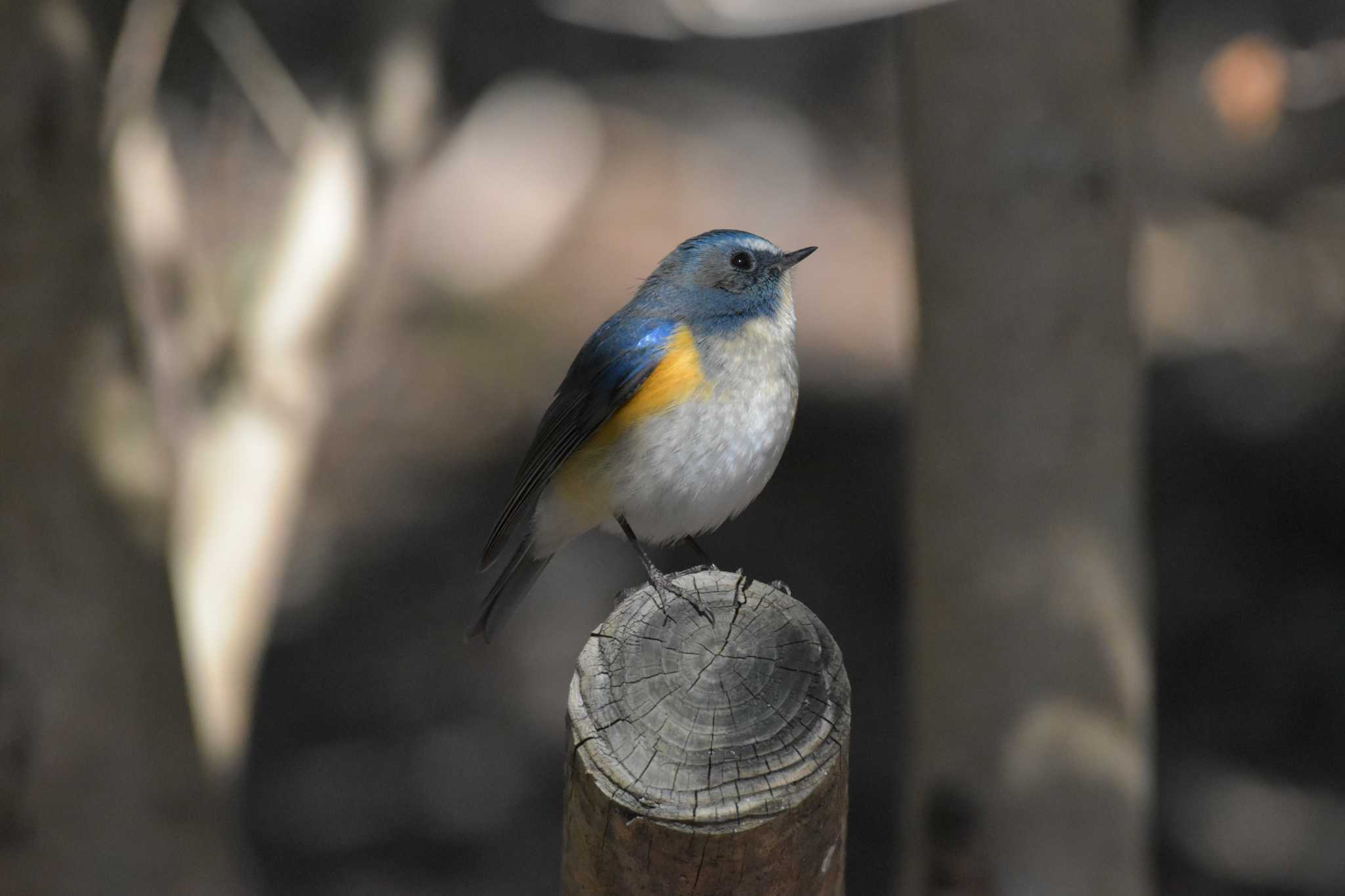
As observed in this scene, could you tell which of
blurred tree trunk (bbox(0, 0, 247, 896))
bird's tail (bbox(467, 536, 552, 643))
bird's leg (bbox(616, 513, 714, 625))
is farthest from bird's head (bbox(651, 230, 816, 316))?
blurred tree trunk (bbox(0, 0, 247, 896))

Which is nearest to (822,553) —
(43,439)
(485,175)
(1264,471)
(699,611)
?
(1264,471)

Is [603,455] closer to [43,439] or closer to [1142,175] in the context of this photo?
[43,439]

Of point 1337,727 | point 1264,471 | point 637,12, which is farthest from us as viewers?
point 1264,471

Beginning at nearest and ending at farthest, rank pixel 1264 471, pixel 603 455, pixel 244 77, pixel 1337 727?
pixel 603 455, pixel 244 77, pixel 1337 727, pixel 1264 471

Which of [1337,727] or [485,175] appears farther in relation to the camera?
[485,175]

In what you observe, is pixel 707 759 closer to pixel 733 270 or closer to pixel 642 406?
pixel 642 406

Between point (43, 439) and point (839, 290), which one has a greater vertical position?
point (43, 439)

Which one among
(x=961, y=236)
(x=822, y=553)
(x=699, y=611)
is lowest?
(x=822, y=553)

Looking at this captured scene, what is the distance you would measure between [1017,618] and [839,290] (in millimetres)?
6891

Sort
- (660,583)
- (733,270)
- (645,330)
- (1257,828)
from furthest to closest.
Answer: (1257,828), (733,270), (645,330), (660,583)

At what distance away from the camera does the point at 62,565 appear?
4.09 m

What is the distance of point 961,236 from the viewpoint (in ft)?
13.3

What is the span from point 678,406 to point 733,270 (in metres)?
0.43

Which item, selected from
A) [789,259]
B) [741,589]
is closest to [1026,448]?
[789,259]
